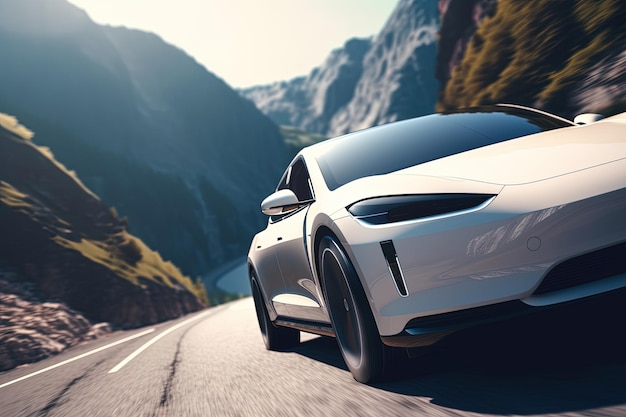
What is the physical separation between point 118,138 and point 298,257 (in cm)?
9363

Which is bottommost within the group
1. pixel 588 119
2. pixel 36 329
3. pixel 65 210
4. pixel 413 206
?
pixel 413 206

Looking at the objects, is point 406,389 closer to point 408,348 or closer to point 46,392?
point 408,348

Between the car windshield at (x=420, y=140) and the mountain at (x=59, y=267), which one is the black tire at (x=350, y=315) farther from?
the mountain at (x=59, y=267)

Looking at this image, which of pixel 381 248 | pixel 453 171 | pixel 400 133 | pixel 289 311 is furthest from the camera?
pixel 289 311

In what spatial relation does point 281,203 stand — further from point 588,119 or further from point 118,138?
point 118,138

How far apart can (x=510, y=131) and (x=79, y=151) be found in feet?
285

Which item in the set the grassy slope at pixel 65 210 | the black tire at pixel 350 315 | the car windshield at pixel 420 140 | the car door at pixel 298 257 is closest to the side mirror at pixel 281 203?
the car door at pixel 298 257

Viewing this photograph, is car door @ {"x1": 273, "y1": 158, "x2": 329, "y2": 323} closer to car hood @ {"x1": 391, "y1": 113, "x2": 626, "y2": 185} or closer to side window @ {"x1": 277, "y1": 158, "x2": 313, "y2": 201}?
side window @ {"x1": 277, "y1": 158, "x2": 313, "y2": 201}

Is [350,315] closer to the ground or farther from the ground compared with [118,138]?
closer to the ground

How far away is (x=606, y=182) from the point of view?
2.62 metres

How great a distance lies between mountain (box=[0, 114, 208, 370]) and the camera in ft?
52.3

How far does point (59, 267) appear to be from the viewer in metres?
22.5

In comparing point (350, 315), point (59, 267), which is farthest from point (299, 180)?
point (59, 267)

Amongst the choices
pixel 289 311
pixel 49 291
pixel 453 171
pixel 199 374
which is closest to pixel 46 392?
pixel 199 374
